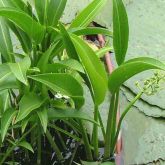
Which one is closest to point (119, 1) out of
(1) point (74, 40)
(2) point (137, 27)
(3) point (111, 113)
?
(1) point (74, 40)

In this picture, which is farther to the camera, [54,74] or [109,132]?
[109,132]

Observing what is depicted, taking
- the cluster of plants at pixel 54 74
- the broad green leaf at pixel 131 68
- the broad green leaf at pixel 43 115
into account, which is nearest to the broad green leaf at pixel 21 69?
the cluster of plants at pixel 54 74

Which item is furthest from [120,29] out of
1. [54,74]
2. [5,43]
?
[5,43]

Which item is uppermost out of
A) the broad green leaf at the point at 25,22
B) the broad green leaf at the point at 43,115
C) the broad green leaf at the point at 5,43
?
the broad green leaf at the point at 25,22

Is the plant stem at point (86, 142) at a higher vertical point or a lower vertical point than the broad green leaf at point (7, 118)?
lower

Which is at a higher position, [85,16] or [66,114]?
[85,16]

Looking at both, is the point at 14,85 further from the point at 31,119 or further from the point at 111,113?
the point at 111,113

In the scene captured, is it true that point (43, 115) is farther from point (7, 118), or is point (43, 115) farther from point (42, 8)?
point (42, 8)

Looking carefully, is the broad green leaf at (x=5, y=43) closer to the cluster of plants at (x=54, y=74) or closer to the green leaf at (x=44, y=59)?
the cluster of plants at (x=54, y=74)
